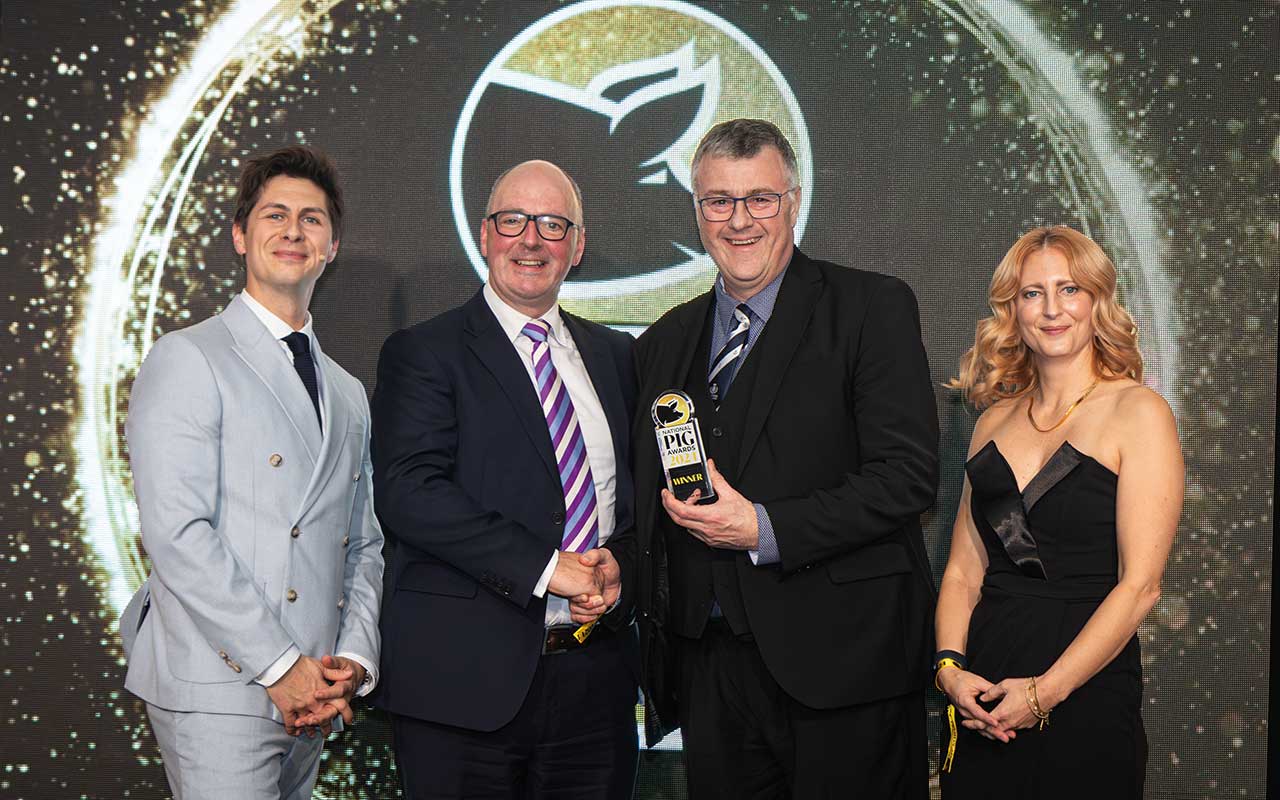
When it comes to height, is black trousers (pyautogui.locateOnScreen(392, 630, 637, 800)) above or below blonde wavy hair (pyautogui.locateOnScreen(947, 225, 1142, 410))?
below

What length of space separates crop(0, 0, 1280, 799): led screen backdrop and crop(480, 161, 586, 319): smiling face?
62 cm

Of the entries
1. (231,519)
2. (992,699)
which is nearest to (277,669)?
(231,519)

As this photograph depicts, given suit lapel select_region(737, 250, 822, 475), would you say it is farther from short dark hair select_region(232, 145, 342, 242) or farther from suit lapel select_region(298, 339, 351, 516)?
short dark hair select_region(232, 145, 342, 242)

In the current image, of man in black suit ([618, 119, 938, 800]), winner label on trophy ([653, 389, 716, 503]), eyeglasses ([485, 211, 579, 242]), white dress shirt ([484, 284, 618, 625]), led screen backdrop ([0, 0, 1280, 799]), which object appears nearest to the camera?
winner label on trophy ([653, 389, 716, 503])

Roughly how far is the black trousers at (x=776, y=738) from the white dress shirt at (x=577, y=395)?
0.39 m

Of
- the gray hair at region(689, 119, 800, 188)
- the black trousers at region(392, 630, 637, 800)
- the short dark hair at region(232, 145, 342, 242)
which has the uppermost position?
the gray hair at region(689, 119, 800, 188)

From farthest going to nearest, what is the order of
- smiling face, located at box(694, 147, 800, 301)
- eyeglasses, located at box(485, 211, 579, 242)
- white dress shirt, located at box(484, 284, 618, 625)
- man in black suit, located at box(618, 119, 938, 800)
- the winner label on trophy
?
1. eyeglasses, located at box(485, 211, 579, 242)
2. white dress shirt, located at box(484, 284, 618, 625)
3. smiling face, located at box(694, 147, 800, 301)
4. man in black suit, located at box(618, 119, 938, 800)
5. the winner label on trophy

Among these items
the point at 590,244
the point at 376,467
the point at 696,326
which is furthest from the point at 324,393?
the point at 590,244

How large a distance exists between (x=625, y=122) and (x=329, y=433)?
155cm

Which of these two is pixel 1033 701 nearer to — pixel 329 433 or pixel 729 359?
pixel 729 359

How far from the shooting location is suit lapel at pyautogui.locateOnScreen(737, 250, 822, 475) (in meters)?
2.34

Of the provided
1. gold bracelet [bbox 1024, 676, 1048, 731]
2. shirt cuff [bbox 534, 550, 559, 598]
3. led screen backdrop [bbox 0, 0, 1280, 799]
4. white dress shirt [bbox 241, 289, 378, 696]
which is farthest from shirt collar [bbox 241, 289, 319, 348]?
gold bracelet [bbox 1024, 676, 1048, 731]

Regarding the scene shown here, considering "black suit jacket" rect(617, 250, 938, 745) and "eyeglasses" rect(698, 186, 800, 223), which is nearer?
"black suit jacket" rect(617, 250, 938, 745)

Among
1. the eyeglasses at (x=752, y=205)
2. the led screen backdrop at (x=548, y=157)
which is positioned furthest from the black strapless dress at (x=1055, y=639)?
the led screen backdrop at (x=548, y=157)
